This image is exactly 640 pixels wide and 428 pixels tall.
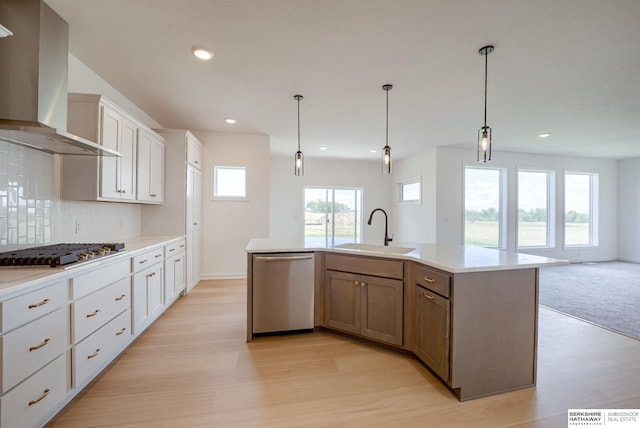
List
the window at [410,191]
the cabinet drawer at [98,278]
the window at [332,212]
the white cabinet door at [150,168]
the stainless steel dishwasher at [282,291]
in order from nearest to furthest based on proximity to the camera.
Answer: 1. the cabinet drawer at [98,278]
2. the stainless steel dishwasher at [282,291]
3. the white cabinet door at [150,168]
4. the window at [410,191]
5. the window at [332,212]

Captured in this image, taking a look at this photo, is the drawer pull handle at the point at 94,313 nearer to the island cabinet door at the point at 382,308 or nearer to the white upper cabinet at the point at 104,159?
the white upper cabinet at the point at 104,159

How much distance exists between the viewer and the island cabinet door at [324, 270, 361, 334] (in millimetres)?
2371

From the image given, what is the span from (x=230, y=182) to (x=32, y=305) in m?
3.55

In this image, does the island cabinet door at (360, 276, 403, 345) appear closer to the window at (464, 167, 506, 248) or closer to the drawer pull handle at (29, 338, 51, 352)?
the drawer pull handle at (29, 338, 51, 352)

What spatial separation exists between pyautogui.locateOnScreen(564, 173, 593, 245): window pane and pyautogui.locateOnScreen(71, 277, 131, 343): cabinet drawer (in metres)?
8.87

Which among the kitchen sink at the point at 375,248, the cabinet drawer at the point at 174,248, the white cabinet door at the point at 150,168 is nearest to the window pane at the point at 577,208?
the kitchen sink at the point at 375,248

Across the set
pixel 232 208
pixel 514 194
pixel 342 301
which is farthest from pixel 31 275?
pixel 514 194

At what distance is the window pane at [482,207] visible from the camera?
582 centimetres

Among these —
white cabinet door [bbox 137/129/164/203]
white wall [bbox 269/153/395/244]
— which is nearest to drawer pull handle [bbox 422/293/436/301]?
white cabinet door [bbox 137/129/164/203]

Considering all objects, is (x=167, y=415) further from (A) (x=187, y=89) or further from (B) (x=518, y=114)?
(B) (x=518, y=114)

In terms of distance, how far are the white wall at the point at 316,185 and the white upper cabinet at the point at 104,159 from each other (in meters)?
3.89

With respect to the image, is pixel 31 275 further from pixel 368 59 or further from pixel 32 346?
pixel 368 59

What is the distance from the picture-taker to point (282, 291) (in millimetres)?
2469

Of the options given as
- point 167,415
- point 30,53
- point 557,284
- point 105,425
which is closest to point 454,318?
point 167,415
